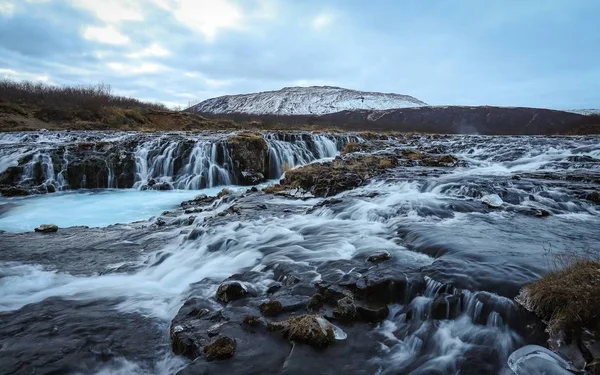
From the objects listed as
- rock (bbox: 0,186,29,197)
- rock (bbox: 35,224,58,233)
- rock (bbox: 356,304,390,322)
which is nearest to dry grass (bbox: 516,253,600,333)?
rock (bbox: 356,304,390,322)

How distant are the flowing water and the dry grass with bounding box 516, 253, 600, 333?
22 cm

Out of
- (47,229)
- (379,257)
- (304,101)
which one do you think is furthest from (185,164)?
(304,101)

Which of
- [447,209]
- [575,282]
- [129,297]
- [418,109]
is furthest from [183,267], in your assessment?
[418,109]

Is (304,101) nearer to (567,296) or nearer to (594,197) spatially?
(594,197)

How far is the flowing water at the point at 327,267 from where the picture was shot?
132 inches

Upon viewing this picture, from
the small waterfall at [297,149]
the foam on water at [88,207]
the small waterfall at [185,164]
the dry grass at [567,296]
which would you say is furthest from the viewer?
the small waterfall at [297,149]

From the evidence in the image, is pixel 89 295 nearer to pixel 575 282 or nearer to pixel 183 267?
pixel 183 267

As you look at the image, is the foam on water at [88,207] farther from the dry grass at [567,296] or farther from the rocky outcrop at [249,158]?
the dry grass at [567,296]

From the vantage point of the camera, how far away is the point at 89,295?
4.86 m

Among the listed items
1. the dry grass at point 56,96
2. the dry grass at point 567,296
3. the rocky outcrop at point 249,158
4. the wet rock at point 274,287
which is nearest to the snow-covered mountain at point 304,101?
the dry grass at point 56,96

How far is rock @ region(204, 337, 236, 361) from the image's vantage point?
3.30 metres

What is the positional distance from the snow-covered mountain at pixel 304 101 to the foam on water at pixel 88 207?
110 metres

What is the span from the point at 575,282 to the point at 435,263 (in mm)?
1744

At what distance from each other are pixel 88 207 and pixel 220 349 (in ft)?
33.9
